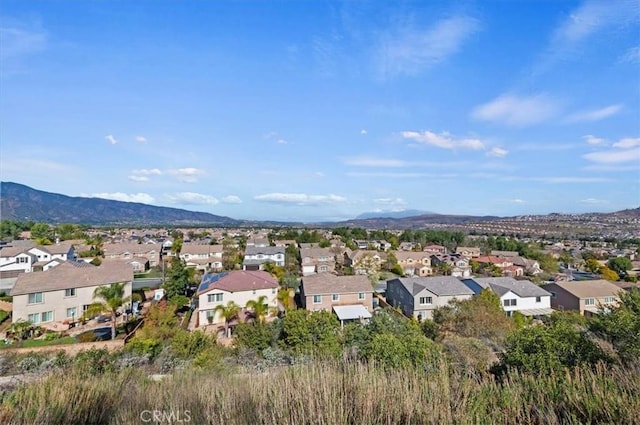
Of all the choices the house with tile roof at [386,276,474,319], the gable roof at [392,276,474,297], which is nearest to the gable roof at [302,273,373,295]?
the house with tile roof at [386,276,474,319]

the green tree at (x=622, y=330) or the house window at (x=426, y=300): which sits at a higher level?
the green tree at (x=622, y=330)

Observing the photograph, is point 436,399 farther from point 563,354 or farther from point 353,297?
point 353,297

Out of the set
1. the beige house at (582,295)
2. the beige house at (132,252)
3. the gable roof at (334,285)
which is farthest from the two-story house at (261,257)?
the beige house at (582,295)

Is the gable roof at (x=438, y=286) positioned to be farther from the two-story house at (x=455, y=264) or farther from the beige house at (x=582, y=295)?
the two-story house at (x=455, y=264)

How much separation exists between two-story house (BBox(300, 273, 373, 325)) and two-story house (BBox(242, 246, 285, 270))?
16.9m

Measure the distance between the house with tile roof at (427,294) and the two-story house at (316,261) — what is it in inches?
574

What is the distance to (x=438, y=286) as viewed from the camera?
23109 millimetres

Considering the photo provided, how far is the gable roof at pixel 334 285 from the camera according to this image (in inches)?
843

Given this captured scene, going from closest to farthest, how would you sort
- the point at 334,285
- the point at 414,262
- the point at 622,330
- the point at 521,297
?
the point at 622,330, the point at 334,285, the point at 521,297, the point at 414,262

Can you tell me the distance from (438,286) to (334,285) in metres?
7.53

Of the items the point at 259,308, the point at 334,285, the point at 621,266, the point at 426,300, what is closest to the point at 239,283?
the point at 259,308

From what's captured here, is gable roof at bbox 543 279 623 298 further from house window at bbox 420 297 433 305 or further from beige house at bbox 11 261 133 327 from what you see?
beige house at bbox 11 261 133 327

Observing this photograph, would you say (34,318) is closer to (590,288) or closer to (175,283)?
(175,283)

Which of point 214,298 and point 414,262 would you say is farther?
point 414,262
